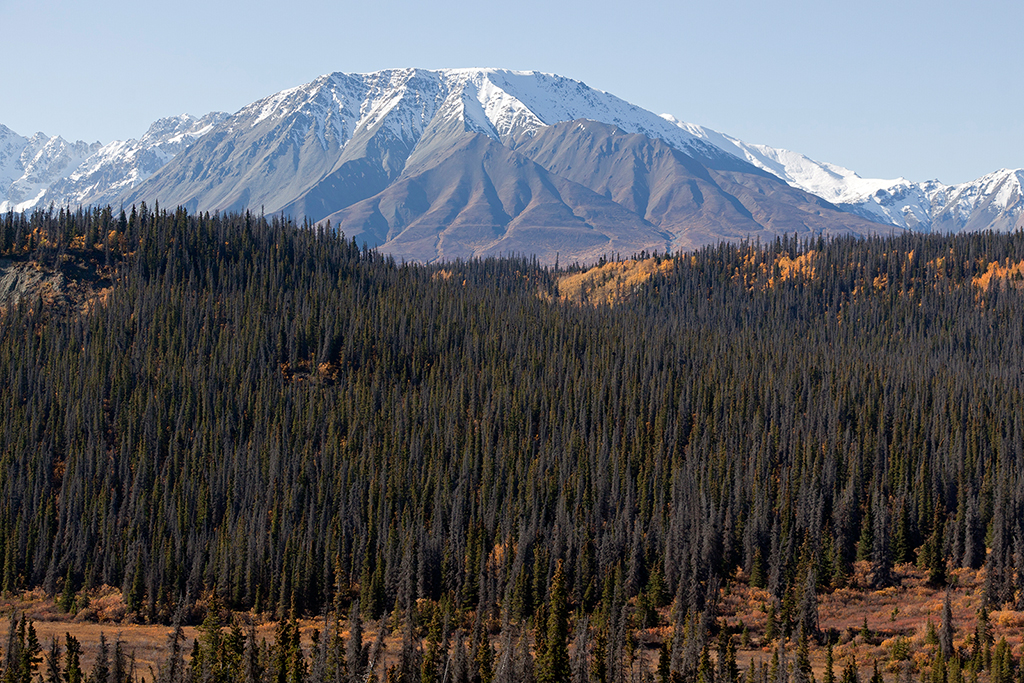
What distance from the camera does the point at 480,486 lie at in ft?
473

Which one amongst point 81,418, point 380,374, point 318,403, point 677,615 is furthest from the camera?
point 380,374

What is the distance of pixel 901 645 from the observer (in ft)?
294

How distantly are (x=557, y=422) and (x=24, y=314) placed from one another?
10726cm

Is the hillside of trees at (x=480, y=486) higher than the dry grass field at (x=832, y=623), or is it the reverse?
the hillside of trees at (x=480, y=486)

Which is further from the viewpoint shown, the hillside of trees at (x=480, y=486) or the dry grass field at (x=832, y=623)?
the hillside of trees at (x=480, y=486)

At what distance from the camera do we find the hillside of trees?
4419 inches

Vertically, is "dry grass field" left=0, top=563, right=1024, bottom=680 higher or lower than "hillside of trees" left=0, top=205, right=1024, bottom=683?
lower

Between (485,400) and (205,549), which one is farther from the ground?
(485,400)

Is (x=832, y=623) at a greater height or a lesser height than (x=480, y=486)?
lesser

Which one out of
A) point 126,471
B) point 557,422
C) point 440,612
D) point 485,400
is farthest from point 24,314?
point 440,612

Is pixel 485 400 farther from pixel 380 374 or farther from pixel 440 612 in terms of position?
pixel 440 612

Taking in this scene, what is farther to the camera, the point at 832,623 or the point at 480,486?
the point at 480,486

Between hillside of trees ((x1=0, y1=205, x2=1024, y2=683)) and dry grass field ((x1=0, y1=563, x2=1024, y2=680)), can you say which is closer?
dry grass field ((x1=0, y1=563, x2=1024, y2=680))

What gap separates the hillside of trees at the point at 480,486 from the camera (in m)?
112
